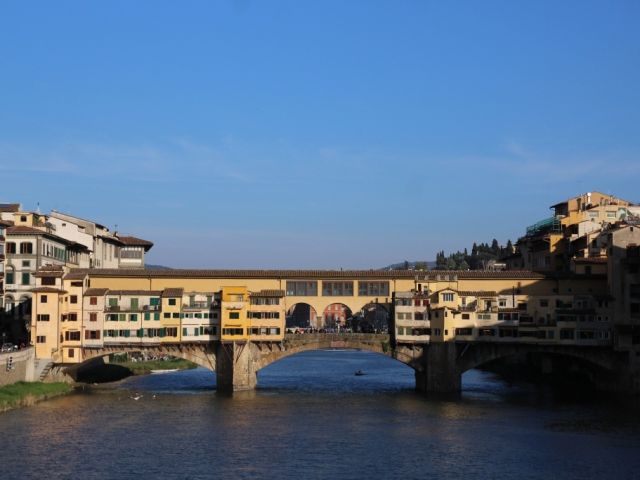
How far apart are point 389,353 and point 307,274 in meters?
10.1

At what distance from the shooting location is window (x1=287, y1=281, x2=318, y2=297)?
84250mm

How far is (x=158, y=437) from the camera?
2180 inches

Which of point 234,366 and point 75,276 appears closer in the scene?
point 234,366

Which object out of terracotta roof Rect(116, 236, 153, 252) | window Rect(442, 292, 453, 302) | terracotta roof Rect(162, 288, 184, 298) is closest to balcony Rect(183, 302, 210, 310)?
terracotta roof Rect(162, 288, 184, 298)

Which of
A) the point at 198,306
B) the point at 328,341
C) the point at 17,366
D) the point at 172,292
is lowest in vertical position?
the point at 17,366

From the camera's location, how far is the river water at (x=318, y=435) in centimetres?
4766

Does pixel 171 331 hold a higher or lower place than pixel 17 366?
higher

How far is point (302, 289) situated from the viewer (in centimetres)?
8444

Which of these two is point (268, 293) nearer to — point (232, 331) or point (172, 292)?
point (232, 331)

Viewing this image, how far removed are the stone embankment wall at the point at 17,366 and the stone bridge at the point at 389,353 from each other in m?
A: 5.52

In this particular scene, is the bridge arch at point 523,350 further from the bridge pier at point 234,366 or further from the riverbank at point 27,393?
the riverbank at point 27,393

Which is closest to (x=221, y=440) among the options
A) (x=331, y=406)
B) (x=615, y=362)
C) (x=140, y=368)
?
(x=331, y=406)

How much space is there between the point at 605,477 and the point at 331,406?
2628 centimetres

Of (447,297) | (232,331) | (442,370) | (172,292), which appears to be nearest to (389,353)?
(442,370)
